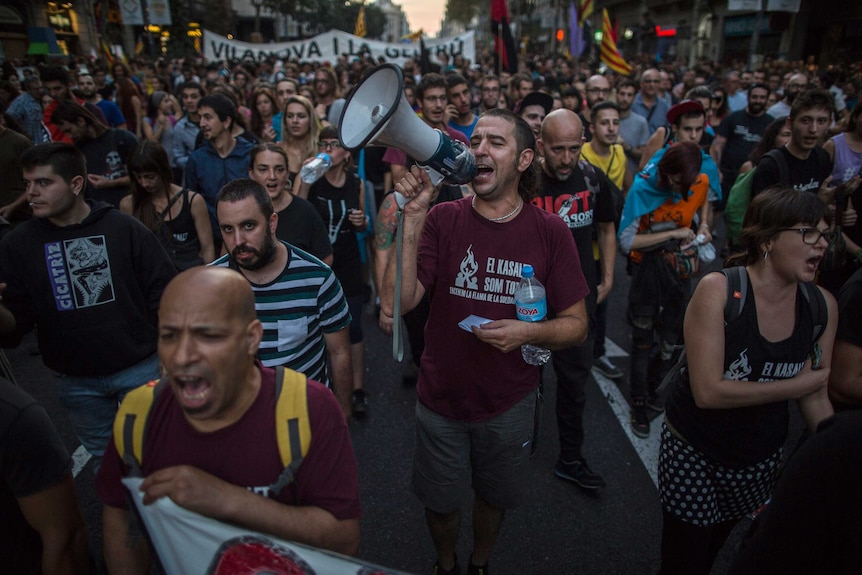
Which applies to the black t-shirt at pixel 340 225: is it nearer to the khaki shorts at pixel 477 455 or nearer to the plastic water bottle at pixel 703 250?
the khaki shorts at pixel 477 455

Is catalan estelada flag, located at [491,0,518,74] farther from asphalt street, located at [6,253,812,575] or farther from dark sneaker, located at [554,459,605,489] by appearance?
dark sneaker, located at [554,459,605,489]

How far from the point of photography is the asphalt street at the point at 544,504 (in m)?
2.66

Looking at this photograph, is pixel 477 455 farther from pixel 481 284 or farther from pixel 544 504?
pixel 544 504

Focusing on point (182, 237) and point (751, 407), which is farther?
point (182, 237)

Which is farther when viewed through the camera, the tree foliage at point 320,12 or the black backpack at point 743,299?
the tree foliage at point 320,12

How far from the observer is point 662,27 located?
3562 centimetres

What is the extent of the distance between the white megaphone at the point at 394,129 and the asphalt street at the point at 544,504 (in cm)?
187

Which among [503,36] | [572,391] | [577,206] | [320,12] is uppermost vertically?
[320,12]

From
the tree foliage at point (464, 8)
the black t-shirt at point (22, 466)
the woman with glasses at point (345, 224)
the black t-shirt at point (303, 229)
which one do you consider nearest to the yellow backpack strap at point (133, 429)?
the black t-shirt at point (22, 466)

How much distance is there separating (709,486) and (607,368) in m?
2.31

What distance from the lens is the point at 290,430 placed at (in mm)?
1357

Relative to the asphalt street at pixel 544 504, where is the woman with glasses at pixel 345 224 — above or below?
above

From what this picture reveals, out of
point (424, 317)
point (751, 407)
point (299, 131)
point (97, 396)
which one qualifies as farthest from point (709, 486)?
point (299, 131)

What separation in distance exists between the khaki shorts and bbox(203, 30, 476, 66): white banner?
16035 mm
